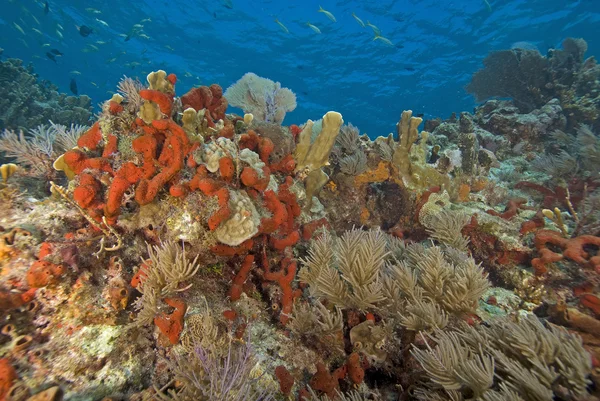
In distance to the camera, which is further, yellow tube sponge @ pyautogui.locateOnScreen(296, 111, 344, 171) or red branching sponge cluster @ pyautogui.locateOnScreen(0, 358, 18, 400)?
yellow tube sponge @ pyautogui.locateOnScreen(296, 111, 344, 171)

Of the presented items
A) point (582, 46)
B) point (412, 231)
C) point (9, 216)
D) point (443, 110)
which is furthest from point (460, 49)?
point (9, 216)

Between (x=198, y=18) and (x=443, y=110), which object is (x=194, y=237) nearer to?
(x=198, y=18)

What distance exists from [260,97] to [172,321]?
459 cm

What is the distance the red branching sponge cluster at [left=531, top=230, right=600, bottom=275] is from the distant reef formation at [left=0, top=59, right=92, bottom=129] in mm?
17511

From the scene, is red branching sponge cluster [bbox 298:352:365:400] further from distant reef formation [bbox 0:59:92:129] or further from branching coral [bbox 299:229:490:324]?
distant reef formation [bbox 0:59:92:129]

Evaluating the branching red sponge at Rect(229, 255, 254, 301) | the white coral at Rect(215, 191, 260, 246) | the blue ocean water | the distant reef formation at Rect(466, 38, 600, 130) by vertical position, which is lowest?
the branching red sponge at Rect(229, 255, 254, 301)

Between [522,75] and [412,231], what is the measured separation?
12.5m

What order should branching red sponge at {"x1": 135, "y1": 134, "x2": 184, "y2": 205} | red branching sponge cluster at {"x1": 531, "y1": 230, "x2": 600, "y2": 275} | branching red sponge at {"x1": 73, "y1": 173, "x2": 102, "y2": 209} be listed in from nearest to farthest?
branching red sponge at {"x1": 73, "y1": 173, "x2": 102, "y2": 209} → branching red sponge at {"x1": 135, "y1": 134, "x2": 184, "y2": 205} → red branching sponge cluster at {"x1": 531, "y1": 230, "x2": 600, "y2": 275}

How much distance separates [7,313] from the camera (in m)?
2.35

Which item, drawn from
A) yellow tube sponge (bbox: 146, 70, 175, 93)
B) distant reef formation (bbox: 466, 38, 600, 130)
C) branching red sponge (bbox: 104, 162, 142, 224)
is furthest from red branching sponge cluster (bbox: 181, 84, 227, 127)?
distant reef formation (bbox: 466, 38, 600, 130)

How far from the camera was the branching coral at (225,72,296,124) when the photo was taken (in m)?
5.70

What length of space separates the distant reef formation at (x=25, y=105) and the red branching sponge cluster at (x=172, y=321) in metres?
14.2

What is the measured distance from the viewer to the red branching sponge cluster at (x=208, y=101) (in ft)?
13.4

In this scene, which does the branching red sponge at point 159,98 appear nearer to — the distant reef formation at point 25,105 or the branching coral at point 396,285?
the branching coral at point 396,285
